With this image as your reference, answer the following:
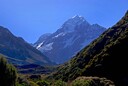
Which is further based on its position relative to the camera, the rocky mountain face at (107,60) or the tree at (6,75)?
the rocky mountain face at (107,60)

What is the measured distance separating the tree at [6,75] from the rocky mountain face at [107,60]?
33838mm

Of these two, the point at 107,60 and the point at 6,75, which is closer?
the point at 6,75

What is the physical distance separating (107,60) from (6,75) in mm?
45925

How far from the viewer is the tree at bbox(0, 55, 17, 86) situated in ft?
211

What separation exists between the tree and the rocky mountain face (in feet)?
111

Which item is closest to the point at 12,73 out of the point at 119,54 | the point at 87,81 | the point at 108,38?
the point at 87,81

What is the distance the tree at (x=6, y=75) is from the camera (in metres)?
64.2

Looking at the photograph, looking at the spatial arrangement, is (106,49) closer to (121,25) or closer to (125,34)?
(125,34)

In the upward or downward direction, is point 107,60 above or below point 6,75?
above

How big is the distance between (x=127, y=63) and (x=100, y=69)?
7.83 meters

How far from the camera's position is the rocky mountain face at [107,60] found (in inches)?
3866

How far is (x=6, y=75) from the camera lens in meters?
64.9

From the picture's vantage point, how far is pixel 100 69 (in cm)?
10244

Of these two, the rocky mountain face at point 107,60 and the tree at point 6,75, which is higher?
the rocky mountain face at point 107,60
